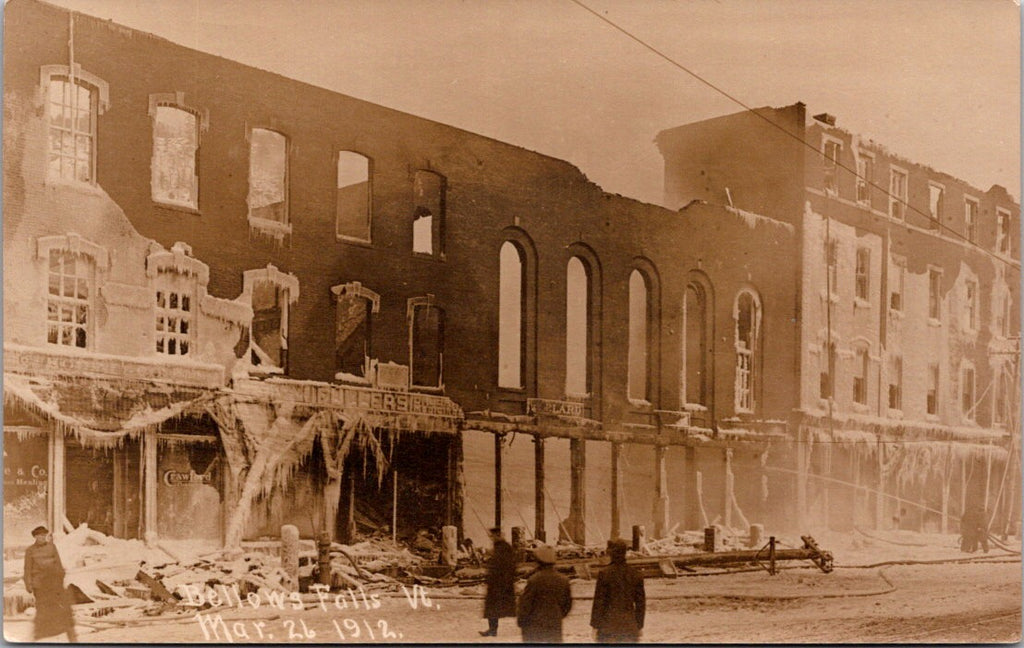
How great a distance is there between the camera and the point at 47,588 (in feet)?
20.6

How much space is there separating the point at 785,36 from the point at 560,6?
160 centimetres

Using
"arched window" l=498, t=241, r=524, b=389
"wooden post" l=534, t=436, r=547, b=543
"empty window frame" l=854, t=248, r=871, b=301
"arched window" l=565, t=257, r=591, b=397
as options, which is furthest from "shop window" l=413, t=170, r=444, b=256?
"empty window frame" l=854, t=248, r=871, b=301

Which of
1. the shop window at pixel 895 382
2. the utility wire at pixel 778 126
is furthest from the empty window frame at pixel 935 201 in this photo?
the shop window at pixel 895 382

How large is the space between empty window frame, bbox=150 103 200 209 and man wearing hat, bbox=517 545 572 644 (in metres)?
3.14

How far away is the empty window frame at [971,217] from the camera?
26.5 ft

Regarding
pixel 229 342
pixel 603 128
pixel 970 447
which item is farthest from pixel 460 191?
pixel 970 447

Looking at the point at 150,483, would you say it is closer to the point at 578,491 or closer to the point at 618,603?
the point at 578,491

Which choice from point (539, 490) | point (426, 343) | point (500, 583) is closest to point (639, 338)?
point (539, 490)

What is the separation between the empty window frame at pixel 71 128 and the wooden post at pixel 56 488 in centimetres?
160

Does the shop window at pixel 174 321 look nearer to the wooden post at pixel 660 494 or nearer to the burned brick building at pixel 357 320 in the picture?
the burned brick building at pixel 357 320

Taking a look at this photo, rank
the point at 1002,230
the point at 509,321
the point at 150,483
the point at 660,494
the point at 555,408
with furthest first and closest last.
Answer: the point at 1002,230 < the point at 660,494 < the point at 555,408 < the point at 509,321 < the point at 150,483

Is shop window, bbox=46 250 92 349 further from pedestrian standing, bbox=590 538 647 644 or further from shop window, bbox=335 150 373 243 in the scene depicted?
pedestrian standing, bbox=590 538 647 644

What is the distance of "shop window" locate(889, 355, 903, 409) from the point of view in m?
8.27

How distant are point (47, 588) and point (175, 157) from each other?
262 centimetres
